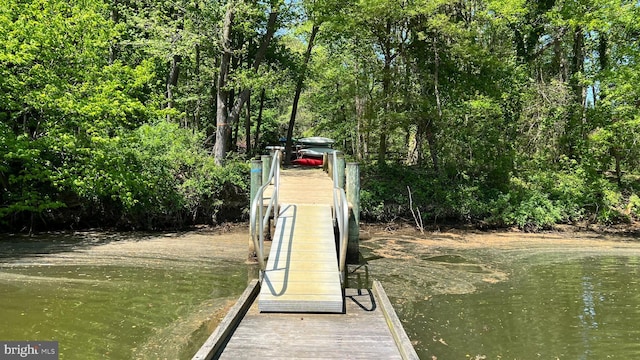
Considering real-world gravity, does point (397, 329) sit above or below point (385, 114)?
below

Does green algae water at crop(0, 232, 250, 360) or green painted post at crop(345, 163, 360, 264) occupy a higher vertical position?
green painted post at crop(345, 163, 360, 264)

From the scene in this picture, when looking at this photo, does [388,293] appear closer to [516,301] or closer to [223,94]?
[516,301]

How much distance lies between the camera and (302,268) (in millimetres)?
6887

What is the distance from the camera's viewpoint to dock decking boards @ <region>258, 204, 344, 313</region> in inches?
239

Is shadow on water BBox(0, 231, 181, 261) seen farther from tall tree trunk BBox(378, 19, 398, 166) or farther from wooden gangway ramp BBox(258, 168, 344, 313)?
tall tree trunk BBox(378, 19, 398, 166)

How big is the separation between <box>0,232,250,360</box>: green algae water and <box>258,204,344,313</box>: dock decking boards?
1583 mm

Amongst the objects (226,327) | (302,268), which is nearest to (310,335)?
(226,327)

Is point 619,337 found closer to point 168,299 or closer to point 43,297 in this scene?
point 168,299

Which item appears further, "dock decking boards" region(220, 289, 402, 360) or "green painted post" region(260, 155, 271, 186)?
"green painted post" region(260, 155, 271, 186)

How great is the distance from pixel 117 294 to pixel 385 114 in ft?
41.5

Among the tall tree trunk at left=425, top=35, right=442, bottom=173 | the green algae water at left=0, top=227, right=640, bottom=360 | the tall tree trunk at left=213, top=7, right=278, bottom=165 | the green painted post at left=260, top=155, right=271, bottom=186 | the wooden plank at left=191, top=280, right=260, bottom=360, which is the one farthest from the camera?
the tall tree trunk at left=213, top=7, right=278, bottom=165

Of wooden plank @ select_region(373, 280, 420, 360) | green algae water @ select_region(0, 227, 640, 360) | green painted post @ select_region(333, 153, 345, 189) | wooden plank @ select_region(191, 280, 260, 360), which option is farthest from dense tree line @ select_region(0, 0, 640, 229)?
wooden plank @ select_region(373, 280, 420, 360)

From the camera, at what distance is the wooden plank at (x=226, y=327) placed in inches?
180

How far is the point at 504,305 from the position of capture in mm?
9125
